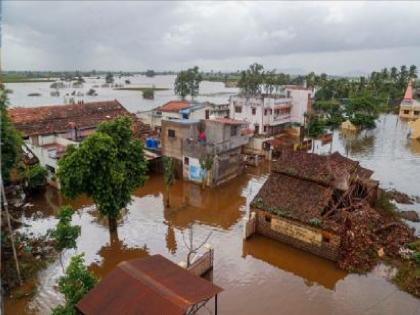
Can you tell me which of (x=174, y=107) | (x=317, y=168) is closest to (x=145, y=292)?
(x=317, y=168)

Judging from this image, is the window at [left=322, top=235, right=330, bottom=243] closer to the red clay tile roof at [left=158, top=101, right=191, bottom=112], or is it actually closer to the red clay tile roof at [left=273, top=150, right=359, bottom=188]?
the red clay tile roof at [left=273, top=150, right=359, bottom=188]

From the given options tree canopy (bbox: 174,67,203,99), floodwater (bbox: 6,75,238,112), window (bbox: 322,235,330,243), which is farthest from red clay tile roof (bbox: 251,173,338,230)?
tree canopy (bbox: 174,67,203,99)

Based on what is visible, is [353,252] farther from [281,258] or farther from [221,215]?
[221,215]

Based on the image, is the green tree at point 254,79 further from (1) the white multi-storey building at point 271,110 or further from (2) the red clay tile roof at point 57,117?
(2) the red clay tile roof at point 57,117

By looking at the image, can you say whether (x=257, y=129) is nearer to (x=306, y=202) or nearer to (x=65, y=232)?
(x=306, y=202)

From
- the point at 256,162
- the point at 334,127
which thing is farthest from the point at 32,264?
the point at 334,127
